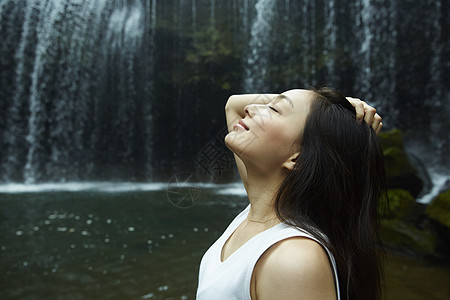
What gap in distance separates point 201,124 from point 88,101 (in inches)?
157

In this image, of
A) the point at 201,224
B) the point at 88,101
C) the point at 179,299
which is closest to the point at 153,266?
the point at 179,299

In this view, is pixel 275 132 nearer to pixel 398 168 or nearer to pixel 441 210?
pixel 441 210

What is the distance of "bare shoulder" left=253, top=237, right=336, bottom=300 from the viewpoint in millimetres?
786

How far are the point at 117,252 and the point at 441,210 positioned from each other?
391cm

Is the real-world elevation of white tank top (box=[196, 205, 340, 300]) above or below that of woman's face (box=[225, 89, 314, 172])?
below

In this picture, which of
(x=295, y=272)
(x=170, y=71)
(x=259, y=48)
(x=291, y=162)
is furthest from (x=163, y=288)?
(x=170, y=71)

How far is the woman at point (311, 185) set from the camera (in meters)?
0.97

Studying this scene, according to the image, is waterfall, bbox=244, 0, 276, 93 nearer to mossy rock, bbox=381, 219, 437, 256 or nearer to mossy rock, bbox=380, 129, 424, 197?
mossy rock, bbox=380, 129, 424, 197

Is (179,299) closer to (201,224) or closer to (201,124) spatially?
(201,224)

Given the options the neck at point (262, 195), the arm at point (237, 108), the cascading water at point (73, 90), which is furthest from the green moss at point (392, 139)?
the cascading water at point (73, 90)

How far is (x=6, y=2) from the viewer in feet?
43.3

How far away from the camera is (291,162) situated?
1.07 meters

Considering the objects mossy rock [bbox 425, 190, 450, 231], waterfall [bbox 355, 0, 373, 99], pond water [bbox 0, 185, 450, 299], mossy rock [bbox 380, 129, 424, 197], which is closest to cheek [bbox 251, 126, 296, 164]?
pond water [bbox 0, 185, 450, 299]

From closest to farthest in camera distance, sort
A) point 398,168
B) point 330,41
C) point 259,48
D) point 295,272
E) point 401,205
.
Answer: point 295,272
point 401,205
point 398,168
point 330,41
point 259,48
